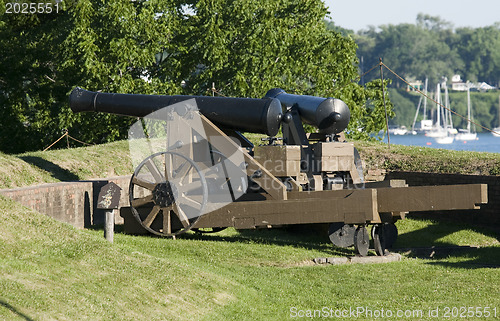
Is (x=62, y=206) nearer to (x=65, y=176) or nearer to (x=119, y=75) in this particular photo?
(x=65, y=176)

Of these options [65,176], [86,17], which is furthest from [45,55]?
[65,176]

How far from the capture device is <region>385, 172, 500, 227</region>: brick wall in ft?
58.1

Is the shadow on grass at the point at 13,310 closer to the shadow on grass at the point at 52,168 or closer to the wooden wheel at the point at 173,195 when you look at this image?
the wooden wheel at the point at 173,195

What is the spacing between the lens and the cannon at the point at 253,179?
45.7ft

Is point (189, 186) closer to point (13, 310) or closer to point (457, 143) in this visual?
point (13, 310)

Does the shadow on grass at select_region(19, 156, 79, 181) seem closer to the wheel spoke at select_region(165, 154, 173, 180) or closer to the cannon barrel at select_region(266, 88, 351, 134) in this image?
the wheel spoke at select_region(165, 154, 173, 180)

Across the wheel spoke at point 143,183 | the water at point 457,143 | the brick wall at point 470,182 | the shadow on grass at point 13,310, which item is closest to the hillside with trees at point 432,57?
the water at point 457,143

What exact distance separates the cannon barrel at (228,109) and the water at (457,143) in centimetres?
8844

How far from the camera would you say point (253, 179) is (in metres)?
14.1

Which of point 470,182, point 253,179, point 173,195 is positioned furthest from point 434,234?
point 173,195

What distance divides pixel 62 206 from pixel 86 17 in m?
11.2

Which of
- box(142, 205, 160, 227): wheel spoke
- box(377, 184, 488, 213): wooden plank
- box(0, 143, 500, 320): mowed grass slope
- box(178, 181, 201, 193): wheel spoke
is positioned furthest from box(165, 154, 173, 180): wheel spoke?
box(377, 184, 488, 213): wooden plank

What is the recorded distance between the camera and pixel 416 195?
13.3 meters

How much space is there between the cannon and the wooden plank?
0.02m
